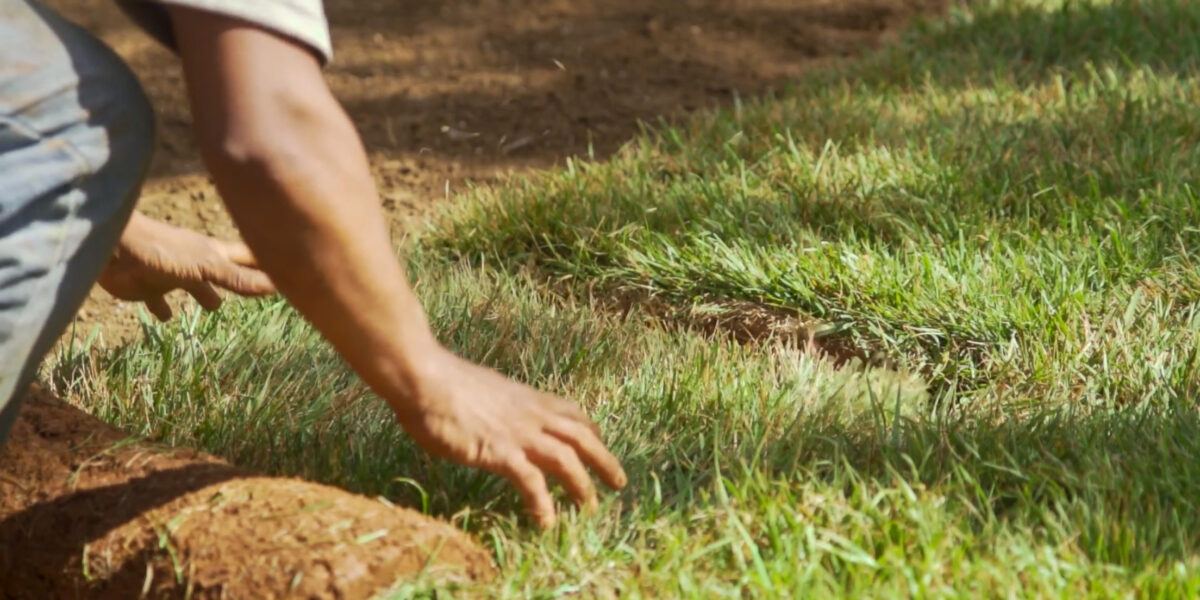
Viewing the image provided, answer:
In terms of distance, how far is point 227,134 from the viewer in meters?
1.68

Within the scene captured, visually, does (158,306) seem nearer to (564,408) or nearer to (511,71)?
(564,408)

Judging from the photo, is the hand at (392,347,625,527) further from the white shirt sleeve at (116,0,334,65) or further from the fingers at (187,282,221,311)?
the fingers at (187,282,221,311)

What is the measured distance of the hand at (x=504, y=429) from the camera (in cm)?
185

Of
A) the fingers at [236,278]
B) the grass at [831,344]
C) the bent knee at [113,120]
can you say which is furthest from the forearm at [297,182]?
the fingers at [236,278]

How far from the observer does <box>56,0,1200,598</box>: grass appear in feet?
6.79

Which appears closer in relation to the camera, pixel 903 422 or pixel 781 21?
pixel 903 422

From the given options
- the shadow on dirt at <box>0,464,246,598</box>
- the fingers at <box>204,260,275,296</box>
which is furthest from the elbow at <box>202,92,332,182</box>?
the fingers at <box>204,260,275,296</box>

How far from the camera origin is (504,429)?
1.90 metres

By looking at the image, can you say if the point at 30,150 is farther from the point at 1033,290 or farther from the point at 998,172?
the point at 998,172

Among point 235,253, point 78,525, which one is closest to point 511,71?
point 235,253

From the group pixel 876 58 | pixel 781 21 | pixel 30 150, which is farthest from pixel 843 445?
pixel 781 21

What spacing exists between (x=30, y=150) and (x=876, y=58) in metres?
3.54

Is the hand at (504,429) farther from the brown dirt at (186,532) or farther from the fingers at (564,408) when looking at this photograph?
the brown dirt at (186,532)

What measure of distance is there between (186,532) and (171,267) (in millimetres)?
708
